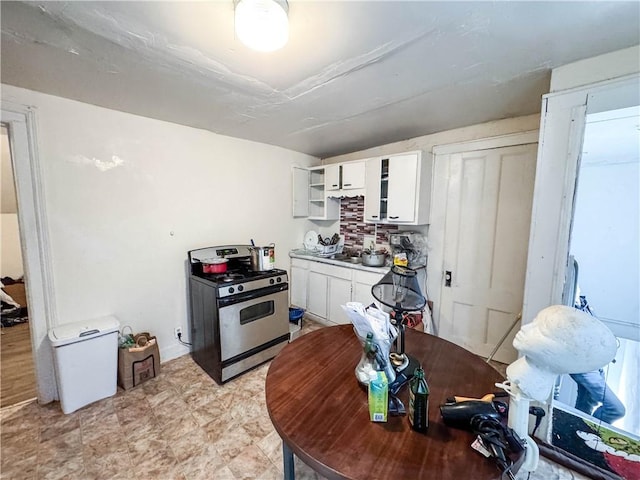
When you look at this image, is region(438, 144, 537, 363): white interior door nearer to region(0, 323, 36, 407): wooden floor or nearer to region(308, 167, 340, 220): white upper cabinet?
region(308, 167, 340, 220): white upper cabinet

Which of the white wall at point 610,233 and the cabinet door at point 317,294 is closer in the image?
the white wall at point 610,233

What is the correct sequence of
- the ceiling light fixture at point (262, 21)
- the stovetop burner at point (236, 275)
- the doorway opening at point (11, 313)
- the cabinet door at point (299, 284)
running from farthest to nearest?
the cabinet door at point (299, 284) → the stovetop burner at point (236, 275) → the doorway opening at point (11, 313) → the ceiling light fixture at point (262, 21)

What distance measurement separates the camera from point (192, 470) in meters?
1.50

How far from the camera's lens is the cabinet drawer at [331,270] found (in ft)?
10.1

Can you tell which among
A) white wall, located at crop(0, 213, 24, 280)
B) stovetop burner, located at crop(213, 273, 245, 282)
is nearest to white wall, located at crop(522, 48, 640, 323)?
stovetop burner, located at crop(213, 273, 245, 282)

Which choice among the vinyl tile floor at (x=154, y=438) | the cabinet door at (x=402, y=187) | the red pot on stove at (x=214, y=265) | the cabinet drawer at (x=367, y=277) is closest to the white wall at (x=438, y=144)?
the cabinet door at (x=402, y=187)

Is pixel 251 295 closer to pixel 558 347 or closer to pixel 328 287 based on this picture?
pixel 328 287

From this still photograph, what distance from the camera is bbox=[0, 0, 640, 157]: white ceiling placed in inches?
44.1

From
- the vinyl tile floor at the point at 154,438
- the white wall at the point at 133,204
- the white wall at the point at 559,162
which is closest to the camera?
the white wall at the point at 559,162

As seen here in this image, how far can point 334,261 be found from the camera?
3207 mm

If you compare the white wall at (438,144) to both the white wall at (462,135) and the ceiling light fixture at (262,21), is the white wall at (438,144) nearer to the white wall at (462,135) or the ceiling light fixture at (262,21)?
the white wall at (462,135)

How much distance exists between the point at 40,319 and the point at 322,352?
2.24m

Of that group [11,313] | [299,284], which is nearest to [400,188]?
[299,284]

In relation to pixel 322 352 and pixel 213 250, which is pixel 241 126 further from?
pixel 322 352
